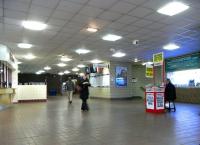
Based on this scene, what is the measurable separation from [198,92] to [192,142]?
408 inches

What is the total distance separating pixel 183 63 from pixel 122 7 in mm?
10586

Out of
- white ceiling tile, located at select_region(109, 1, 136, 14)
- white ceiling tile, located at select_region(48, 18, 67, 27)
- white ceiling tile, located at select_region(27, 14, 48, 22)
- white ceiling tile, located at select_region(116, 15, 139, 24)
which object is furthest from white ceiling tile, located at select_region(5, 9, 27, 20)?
white ceiling tile, located at select_region(116, 15, 139, 24)

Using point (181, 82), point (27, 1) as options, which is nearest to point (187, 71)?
point (181, 82)

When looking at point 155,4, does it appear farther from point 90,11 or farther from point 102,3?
point 90,11

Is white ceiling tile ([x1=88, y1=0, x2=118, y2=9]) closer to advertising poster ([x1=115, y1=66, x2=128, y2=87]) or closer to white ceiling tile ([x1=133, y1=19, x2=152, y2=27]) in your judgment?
white ceiling tile ([x1=133, y1=19, x2=152, y2=27])

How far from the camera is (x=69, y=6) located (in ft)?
20.2

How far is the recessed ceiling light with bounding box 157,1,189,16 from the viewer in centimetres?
603

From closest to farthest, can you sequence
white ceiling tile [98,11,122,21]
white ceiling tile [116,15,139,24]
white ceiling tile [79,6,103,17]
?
white ceiling tile [79,6,103,17]
white ceiling tile [98,11,122,21]
white ceiling tile [116,15,139,24]

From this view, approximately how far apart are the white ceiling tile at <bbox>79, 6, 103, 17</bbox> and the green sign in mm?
9923

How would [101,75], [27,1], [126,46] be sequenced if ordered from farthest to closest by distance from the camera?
[101,75] < [126,46] < [27,1]

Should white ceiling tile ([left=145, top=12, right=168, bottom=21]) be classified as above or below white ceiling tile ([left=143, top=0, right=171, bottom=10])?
below

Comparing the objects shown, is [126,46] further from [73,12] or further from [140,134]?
[140,134]

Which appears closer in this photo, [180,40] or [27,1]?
[27,1]

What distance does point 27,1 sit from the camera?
573 centimetres
